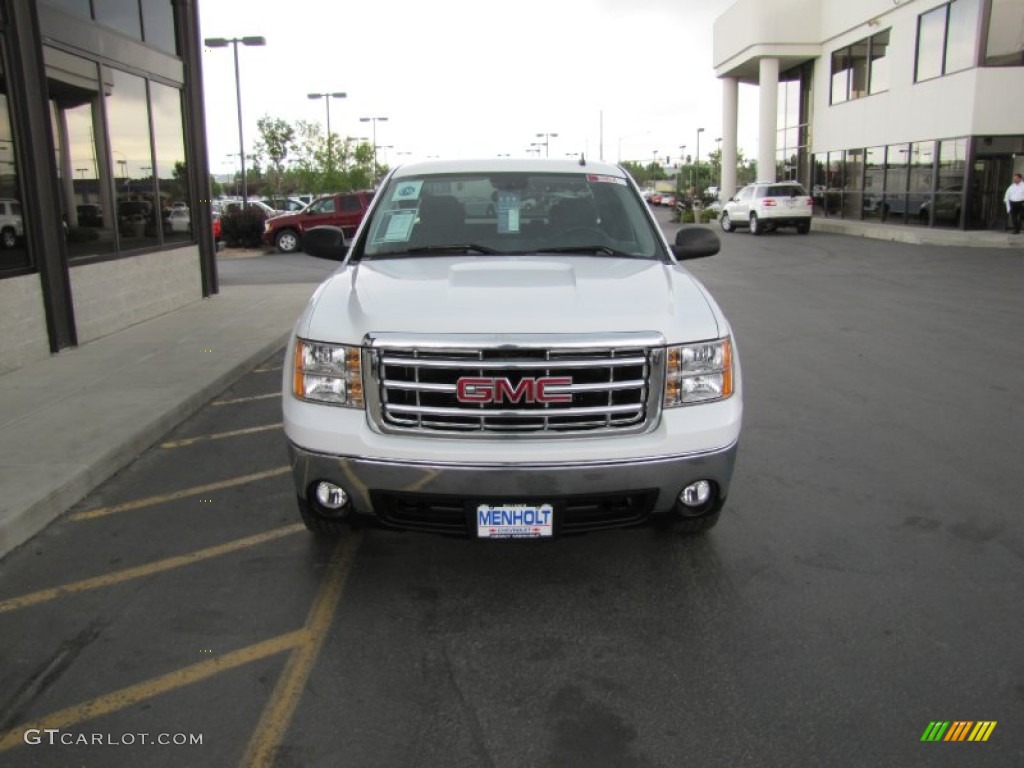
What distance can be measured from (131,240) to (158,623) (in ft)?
29.5

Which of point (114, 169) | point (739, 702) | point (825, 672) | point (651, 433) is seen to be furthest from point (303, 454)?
point (114, 169)

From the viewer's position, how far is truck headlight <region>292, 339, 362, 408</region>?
12.1ft

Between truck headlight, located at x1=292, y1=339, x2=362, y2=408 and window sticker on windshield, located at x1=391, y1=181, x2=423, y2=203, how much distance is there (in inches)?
70.3

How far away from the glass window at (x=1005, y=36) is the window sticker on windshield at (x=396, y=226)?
25848 millimetres

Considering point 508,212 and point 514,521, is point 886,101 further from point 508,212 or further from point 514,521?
point 514,521

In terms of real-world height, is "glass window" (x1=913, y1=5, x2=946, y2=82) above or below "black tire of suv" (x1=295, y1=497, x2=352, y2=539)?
above

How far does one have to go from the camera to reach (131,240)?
1148cm

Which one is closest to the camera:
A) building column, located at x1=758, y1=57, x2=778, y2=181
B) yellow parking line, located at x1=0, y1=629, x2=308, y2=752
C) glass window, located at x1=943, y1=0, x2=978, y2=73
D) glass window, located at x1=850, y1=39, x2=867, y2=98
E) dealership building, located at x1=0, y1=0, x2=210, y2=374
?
Answer: yellow parking line, located at x1=0, y1=629, x2=308, y2=752

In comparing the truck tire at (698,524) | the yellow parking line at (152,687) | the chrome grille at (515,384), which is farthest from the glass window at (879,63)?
the yellow parking line at (152,687)

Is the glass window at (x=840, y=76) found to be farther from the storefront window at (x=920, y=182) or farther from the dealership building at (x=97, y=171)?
the dealership building at (x=97, y=171)

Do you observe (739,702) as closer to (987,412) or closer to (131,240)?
(987,412)

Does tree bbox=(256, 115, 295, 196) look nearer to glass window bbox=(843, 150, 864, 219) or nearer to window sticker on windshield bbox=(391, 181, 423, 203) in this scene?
glass window bbox=(843, 150, 864, 219)

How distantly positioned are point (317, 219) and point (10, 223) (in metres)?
19.7

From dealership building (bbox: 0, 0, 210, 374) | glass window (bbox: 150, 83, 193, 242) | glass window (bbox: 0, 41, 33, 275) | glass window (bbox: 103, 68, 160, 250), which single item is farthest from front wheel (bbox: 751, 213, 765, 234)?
→ glass window (bbox: 0, 41, 33, 275)
